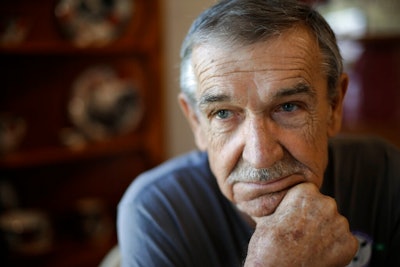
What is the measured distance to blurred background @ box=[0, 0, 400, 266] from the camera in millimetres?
2176

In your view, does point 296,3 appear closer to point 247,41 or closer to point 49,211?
point 247,41

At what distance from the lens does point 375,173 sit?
49.3 inches

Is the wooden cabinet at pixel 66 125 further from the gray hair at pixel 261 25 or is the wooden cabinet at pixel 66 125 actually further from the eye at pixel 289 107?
the eye at pixel 289 107

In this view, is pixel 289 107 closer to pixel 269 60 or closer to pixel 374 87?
pixel 269 60

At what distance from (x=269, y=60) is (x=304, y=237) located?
0.35 metres

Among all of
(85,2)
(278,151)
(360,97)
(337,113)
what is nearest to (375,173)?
(337,113)

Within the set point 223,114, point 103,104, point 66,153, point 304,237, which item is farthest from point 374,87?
point 304,237

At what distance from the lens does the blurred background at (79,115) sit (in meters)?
2.18

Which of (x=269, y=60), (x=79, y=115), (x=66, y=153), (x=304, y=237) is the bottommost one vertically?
(x=66, y=153)

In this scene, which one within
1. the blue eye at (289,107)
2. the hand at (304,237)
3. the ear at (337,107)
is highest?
the blue eye at (289,107)

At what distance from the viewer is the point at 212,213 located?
115cm

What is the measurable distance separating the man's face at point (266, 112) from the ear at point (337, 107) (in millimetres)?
68

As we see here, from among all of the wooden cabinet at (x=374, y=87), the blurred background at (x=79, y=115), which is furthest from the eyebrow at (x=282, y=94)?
the wooden cabinet at (x=374, y=87)

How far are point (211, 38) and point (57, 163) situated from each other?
176 centimetres
